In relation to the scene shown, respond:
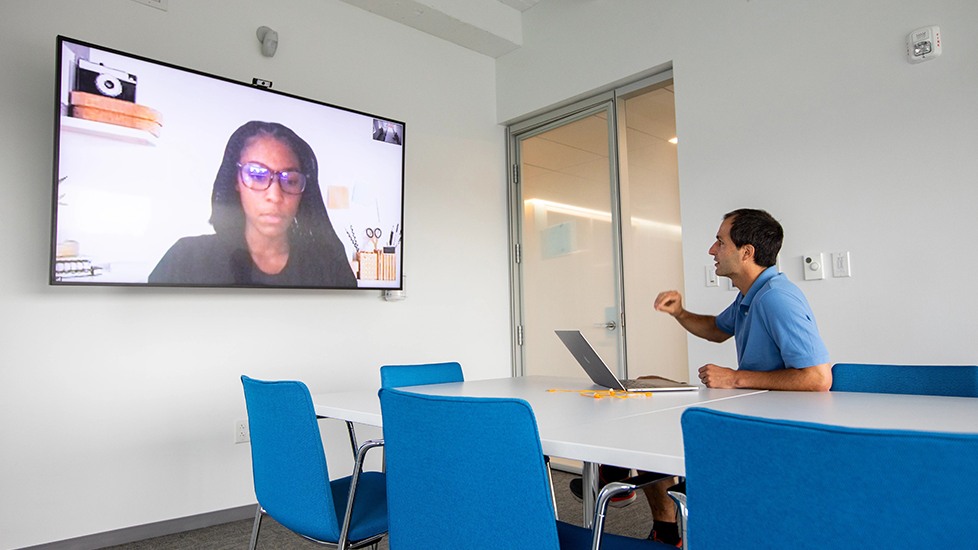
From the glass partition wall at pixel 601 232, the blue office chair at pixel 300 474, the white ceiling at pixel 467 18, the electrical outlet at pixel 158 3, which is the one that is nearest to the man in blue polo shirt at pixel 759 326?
the blue office chair at pixel 300 474

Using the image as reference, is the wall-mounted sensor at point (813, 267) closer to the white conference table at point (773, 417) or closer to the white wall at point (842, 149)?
the white wall at point (842, 149)

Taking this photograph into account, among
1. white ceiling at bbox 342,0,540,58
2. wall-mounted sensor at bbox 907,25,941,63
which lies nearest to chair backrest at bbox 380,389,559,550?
wall-mounted sensor at bbox 907,25,941,63

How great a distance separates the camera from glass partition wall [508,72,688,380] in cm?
416

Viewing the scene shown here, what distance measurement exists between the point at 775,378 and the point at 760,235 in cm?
62

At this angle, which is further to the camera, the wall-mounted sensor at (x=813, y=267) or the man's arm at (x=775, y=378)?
the wall-mounted sensor at (x=813, y=267)

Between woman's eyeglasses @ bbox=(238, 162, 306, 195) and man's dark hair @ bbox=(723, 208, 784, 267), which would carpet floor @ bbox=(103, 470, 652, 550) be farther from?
woman's eyeglasses @ bbox=(238, 162, 306, 195)

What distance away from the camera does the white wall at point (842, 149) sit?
2727 mm

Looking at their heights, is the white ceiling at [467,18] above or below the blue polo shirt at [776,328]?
above

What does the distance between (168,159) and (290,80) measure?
106 centimetres

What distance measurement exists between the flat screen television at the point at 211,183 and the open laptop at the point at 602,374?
184 centimetres

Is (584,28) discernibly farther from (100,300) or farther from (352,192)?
(100,300)

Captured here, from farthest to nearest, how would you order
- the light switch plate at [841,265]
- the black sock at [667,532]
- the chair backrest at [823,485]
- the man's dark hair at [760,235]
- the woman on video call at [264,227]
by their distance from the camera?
the woman on video call at [264,227], the light switch plate at [841,265], the man's dark hair at [760,235], the black sock at [667,532], the chair backrest at [823,485]

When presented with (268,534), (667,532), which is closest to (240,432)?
(268,534)

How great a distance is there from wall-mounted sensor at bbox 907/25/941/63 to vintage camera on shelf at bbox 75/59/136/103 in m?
3.63
